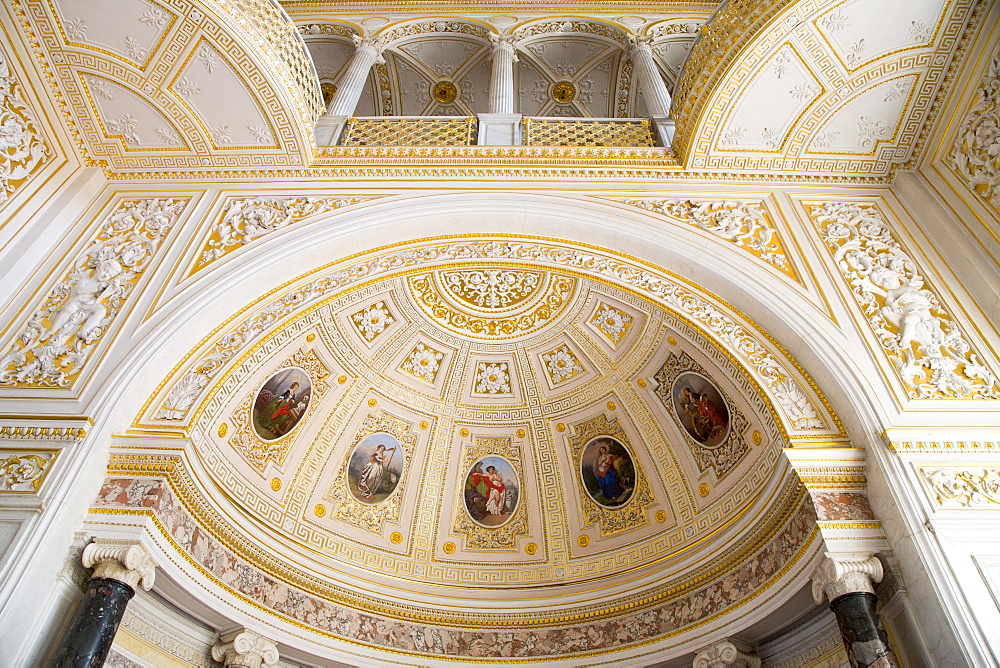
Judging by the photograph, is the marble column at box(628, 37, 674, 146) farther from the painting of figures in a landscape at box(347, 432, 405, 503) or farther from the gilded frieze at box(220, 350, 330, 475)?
the painting of figures in a landscape at box(347, 432, 405, 503)

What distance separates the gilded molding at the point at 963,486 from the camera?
5.20 metres

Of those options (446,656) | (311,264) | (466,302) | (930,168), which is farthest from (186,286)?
(930,168)

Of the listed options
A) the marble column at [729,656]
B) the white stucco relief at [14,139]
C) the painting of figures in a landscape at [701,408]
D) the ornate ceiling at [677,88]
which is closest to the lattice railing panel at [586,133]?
the ornate ceiling at [677,88]

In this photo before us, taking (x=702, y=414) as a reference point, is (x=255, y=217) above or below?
above

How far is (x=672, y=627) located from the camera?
790 cm

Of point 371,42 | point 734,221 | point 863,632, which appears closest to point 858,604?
point 863,632

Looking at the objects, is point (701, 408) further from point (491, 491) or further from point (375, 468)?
point (375, 468)

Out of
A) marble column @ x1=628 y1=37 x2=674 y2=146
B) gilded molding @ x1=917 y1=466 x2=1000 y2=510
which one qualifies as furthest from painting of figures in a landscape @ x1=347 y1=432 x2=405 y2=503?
gilded molding @ x1=917 y1=466 x2=1000 y2=510

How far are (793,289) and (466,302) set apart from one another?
13.9 feet

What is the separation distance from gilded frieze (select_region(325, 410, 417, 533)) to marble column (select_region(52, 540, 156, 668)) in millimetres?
3536

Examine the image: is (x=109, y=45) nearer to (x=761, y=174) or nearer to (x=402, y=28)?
(x=402, y=28)

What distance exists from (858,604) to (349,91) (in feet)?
29.1

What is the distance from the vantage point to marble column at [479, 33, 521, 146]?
8.48m

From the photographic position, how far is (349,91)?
31.8 feet
